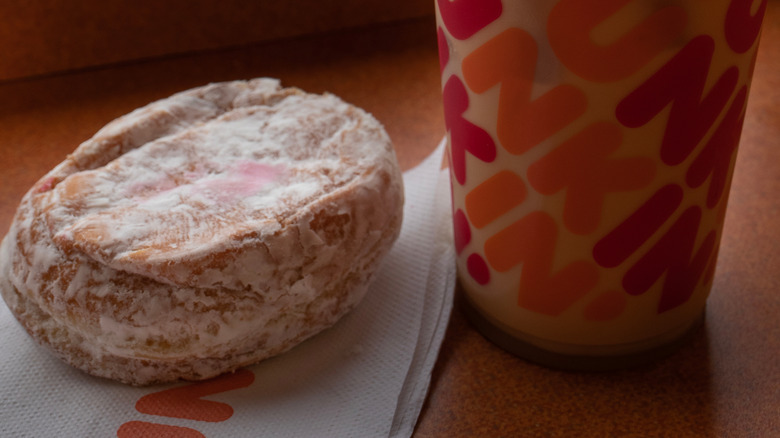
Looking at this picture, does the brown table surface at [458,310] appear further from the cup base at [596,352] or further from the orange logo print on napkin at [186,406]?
the orange logo print on napkin at [186,406]

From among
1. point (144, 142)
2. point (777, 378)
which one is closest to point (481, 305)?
point (777, 378)

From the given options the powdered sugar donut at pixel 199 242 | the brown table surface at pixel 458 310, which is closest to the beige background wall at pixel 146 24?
the brown table surface at pixel 458 310

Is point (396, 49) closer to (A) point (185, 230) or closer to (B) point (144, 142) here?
(B) point (144, 142)

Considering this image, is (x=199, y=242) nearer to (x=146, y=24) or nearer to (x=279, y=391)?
(x=279, y=391)

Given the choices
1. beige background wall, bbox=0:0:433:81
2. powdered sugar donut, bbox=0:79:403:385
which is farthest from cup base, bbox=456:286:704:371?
beige background wall, bbox=0:0:433:81

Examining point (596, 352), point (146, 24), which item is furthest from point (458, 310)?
point (146, 24)

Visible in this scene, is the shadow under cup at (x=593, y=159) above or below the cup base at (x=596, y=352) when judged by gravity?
above

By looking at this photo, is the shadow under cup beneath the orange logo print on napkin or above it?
above

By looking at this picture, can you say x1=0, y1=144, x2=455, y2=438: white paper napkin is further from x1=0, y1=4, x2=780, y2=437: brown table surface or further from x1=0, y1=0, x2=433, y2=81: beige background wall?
x1=0, y1=0, x2=433, y2=81: beige background wall
